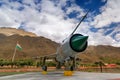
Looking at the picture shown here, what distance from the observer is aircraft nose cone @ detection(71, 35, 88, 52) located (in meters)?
24.4

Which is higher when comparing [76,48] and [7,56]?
[7,56]

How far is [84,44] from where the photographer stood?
83.0ft

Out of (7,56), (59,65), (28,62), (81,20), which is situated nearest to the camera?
(81,20)

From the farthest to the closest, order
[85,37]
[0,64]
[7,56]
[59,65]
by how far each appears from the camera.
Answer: [7,56], [0,64], [59,65], [85,37]

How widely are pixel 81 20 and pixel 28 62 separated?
215ft

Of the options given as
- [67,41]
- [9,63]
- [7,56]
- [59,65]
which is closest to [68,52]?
[67,41]

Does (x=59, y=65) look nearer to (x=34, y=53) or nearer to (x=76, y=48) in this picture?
(x=76, y=48)

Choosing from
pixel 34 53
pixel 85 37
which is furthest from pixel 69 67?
pixel 34 53

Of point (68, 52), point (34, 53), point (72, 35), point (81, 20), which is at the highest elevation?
point (34, 53)

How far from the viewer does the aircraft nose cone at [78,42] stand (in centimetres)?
2439

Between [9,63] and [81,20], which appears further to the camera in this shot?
[9,63]

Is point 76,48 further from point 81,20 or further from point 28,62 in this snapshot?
point 28,62

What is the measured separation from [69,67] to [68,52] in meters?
2.81

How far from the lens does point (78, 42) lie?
81.0ft
